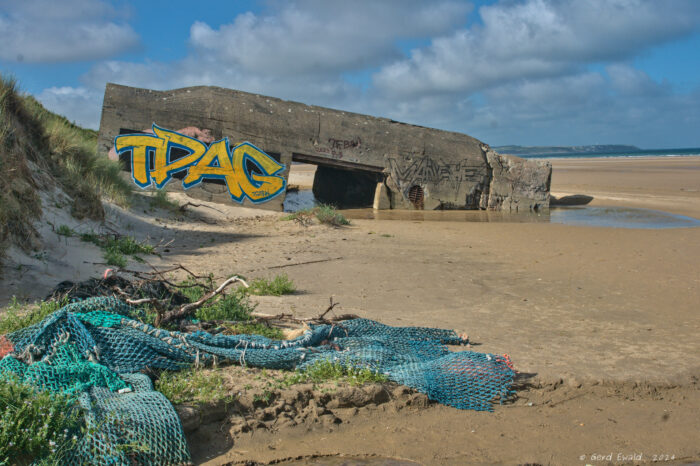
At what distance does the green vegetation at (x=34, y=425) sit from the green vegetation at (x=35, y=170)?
320 cm

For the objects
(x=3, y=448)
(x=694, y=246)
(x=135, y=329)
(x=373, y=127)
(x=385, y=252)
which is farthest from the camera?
(x=373, y=127)

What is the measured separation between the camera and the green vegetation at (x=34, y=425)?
2805mm

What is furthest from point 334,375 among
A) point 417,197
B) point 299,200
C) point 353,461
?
point 299,200

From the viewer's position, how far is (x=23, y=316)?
4.38 meters

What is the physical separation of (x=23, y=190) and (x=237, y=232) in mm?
4266

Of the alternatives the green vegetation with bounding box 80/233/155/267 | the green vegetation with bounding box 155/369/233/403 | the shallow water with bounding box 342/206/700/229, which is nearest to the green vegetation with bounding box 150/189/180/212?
the green vegetation with bounding box 80/233/155/267

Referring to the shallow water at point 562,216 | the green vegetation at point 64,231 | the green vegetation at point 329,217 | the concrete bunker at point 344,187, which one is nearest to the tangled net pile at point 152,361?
the green vegetation at point 64,231

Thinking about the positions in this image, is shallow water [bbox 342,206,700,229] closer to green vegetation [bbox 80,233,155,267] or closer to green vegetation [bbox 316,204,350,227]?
green vegetation [bbox 316,204,350,227]

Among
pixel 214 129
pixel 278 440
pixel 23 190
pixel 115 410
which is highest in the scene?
pixel 214 129

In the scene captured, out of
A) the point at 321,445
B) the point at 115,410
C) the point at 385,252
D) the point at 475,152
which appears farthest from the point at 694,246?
the point at 115,410

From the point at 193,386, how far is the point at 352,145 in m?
11.6

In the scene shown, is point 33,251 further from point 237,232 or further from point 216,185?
point 216,185

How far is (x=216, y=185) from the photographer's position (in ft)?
45.1

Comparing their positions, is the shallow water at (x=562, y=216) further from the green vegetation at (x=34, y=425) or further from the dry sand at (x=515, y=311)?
the green vegetation at (x=34, y=425)
